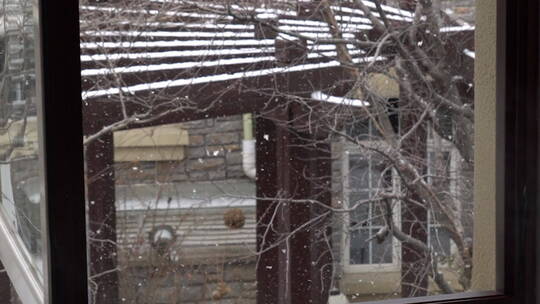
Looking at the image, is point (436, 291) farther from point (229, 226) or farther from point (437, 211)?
point (229, 226)

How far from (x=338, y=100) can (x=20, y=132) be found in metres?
1.18

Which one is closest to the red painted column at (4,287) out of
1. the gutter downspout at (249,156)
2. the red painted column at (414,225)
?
the gutter downspout at (249,156)

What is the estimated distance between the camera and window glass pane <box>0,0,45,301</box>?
3.00 feet

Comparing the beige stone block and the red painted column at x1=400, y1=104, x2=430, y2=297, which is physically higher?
the beige stone block

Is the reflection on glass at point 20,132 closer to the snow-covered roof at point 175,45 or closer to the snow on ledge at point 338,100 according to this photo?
the snow-covered roof at point 175,45

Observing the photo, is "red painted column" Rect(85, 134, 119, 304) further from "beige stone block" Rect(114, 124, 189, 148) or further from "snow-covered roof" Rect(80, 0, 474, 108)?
"snow-covered roof" Rect(80, 0, 474, 108)

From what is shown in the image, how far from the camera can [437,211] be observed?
220cm

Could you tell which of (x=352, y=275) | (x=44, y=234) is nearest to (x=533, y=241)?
(x=44, y=234)

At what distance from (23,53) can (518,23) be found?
24.9 inches

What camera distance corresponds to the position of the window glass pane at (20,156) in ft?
3.00

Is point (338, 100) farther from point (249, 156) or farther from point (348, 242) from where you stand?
point (348, 242)

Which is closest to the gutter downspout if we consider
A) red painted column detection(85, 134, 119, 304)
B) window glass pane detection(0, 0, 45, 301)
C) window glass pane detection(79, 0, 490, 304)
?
window glass pane detection(79, 0, 490, 304)

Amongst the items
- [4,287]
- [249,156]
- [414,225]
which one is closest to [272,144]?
[249,156]

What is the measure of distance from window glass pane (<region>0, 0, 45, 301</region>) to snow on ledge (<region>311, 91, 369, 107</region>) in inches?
41.4
